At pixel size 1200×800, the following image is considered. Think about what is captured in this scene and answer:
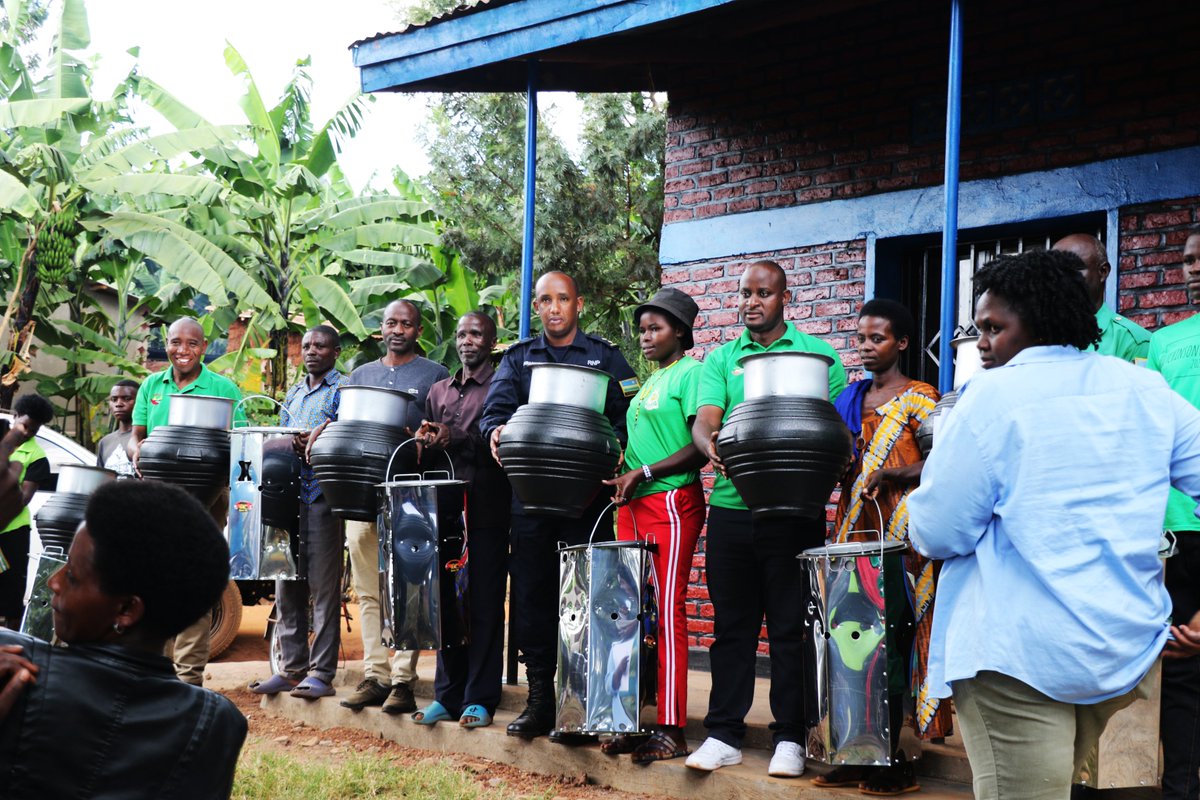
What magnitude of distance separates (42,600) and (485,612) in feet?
7.99

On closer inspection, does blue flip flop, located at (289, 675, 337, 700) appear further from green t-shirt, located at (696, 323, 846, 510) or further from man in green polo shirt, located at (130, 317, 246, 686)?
green t-shirt, located at (696, 323, 846, 510)

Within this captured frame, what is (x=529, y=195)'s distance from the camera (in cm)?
A: 727

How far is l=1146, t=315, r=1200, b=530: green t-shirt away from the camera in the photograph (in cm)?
407

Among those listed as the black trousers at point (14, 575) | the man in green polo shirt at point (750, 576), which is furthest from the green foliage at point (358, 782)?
the black trousers at point (14, 575)

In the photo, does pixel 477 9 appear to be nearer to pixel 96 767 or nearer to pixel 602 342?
pixel 602 342

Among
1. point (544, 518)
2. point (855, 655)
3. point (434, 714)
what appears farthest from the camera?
point (434, 714)

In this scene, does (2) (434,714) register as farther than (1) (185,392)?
No

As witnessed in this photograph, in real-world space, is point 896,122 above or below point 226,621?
above

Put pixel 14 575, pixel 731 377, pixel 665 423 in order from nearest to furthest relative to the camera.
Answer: pixel 731 377, pixel 665 423, pixel 14 575

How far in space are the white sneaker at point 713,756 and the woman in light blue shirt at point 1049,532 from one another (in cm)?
242

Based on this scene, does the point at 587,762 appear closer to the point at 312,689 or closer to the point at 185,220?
the point at 312,689

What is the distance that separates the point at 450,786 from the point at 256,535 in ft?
6.40

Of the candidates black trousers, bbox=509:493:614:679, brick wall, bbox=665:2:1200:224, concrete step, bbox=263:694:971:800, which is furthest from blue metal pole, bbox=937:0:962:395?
concrete step, bbox=263:694:971:800

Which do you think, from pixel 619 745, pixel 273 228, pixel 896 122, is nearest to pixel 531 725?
pixel 619 745
